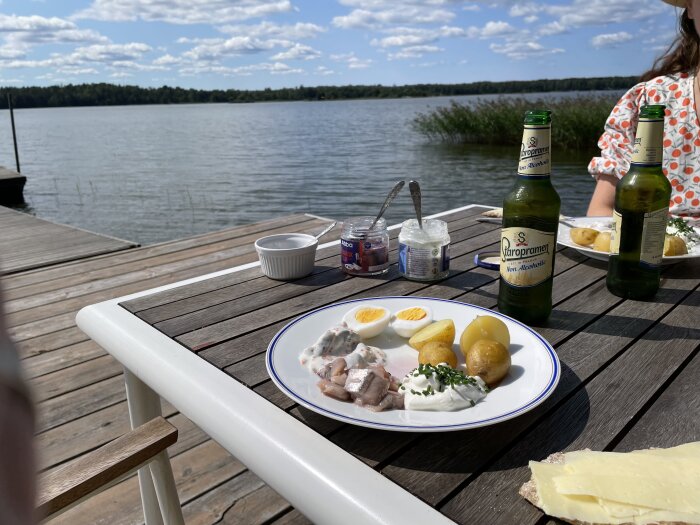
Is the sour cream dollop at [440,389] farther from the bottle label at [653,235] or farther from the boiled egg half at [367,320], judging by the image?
the bottle label at [653,235]

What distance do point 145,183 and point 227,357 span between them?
598 inches

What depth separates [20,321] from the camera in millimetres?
3426

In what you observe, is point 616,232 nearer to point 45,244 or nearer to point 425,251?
point 425,251

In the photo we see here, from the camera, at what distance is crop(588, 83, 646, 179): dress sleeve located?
7.47 ft

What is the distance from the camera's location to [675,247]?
1538 millimetres

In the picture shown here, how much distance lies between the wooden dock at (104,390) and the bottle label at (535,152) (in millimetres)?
875

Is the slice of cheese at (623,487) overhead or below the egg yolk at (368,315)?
below

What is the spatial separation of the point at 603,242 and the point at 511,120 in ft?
56.1

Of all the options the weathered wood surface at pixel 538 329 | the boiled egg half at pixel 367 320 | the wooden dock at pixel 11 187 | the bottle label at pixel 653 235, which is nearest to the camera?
the weathered wood surface at pixel 538 329

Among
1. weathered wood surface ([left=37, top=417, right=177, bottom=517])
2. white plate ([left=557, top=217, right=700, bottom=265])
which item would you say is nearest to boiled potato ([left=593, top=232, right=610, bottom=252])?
white plate ([left=557, top=217, right=700, bottom=265])

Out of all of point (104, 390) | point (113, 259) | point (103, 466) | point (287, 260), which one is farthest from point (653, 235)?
→ point (113, 259)

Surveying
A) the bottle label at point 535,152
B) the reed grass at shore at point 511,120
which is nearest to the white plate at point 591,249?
the bottle label at point 535,152

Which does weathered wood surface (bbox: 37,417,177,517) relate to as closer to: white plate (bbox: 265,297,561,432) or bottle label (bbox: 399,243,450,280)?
white plate (bbox: 265,297,561,432)

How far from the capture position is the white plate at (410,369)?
32.3 inches
